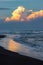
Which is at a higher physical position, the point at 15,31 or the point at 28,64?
the point at 15,31

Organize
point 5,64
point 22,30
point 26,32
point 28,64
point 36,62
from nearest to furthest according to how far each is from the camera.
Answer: point 5,64, point 28,64, point 36,62, point 26,32, point 22,30

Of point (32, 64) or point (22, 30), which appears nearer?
point (32, 64)

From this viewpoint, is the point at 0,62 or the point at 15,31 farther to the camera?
the point at 15,31

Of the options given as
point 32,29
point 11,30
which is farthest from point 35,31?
point 11,30

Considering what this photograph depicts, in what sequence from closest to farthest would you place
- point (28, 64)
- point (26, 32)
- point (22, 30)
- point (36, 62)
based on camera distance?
1. point (28, 64)
2. point (36, 62)
3. point (26, 32)
4. point (22, 30)

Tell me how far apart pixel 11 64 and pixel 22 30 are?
146ft

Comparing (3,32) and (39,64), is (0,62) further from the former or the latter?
(3,32)

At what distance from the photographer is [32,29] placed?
5888cm

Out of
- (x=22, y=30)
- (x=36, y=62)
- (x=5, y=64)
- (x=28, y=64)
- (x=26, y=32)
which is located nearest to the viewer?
(x=5, y=64)

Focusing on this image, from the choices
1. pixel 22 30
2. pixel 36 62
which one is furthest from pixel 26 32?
pixel 36 62

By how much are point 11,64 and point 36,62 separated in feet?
6.59

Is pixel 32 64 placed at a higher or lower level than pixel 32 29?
lower

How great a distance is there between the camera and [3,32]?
57.3 meters

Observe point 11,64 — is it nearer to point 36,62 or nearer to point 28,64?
point 28,64
